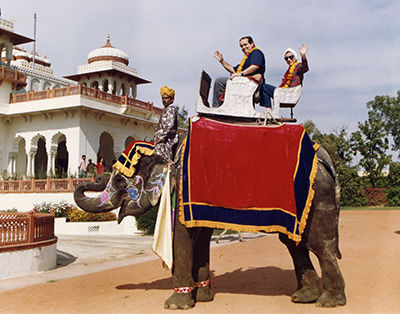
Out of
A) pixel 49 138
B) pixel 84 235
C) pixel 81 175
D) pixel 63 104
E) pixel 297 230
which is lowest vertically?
pixel 84 235

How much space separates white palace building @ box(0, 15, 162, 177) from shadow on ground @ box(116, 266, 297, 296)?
42.7ft

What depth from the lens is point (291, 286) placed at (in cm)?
655

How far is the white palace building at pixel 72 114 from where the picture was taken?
21938 mm

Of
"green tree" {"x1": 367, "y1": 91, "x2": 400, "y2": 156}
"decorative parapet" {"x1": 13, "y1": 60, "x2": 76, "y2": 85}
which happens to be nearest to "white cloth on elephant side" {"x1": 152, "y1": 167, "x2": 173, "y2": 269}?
"decorative parapet" {"x1": 13, "y1": 60, "x2": 76, "y2": 85}

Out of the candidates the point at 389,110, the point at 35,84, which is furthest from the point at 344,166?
the point at 35,84

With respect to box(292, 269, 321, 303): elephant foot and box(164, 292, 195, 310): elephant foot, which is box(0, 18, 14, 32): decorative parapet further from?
box(292, 269, 321, 303): elephant foot

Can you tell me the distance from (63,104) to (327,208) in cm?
1888

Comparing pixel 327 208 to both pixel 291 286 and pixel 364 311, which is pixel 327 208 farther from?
pixel 291 286

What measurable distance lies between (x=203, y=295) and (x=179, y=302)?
59 centimetres

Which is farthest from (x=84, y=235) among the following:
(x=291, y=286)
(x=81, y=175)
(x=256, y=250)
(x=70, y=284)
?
(x=291, y=286)

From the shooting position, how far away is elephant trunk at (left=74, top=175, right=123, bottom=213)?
5.59 metres

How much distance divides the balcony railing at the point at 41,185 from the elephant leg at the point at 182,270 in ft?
44.2

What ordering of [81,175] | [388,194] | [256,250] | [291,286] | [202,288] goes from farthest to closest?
[388,194] < [81,175] < [256,250] < [291,286] < [202,288]

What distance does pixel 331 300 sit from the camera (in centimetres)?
505
